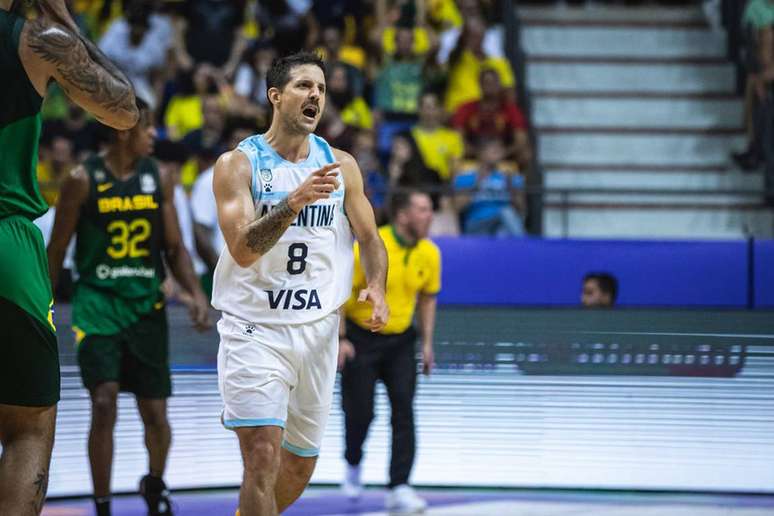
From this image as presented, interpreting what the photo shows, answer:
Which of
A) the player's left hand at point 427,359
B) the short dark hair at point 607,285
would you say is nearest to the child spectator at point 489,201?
the short dark hair at point 607,285

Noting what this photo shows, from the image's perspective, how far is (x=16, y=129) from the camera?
15.7 ft

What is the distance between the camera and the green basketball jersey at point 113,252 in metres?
7.68

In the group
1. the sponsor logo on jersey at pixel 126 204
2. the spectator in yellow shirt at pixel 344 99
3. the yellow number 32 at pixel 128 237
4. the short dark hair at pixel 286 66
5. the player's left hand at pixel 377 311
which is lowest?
the player's left hand at pixel 377 311

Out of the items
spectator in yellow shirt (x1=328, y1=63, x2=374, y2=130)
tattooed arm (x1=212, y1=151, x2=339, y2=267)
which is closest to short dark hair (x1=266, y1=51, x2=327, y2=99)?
tattooed arm (x1=212, y1=151, x2=339, y2=267)

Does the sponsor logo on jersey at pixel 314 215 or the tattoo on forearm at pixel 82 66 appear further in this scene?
the sponsor logo on jersey at pixel 314 215

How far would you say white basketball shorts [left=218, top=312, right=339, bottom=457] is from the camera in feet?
19.2

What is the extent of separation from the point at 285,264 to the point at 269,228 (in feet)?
1.45

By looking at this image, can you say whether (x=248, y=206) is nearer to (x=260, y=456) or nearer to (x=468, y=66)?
(x=260, y=456)

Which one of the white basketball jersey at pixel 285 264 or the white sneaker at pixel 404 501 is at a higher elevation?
the white basketball jersey at pixel 285 264

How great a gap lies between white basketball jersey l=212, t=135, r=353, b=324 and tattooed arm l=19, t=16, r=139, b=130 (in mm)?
1208

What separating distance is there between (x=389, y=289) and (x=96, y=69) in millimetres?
4293

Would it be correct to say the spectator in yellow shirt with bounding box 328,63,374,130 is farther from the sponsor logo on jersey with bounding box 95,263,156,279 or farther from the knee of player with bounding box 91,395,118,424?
the knee of player with bounding box 91,395,118,424

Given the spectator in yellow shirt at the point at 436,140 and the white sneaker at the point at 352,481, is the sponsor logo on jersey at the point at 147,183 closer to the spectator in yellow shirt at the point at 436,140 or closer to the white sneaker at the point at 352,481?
the white sneaker at the point at 352,481

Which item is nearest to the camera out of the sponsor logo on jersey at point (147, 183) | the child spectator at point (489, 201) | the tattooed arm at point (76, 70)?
the tattooed arm at point (76, 70)
